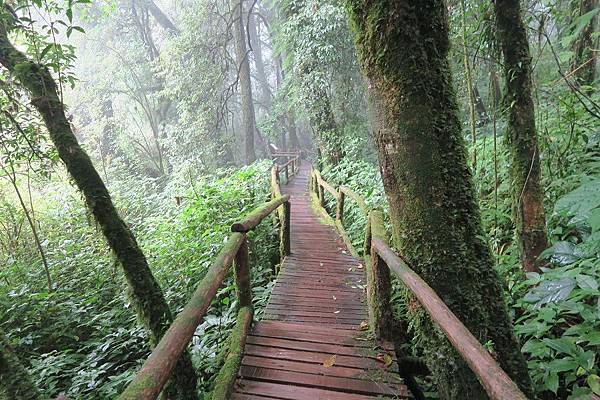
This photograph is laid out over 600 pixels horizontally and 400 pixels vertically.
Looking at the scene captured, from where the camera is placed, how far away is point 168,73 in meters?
19.6

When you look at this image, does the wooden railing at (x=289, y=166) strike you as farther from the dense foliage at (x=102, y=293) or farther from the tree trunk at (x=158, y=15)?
the tree trunk at (x=158, y=15)

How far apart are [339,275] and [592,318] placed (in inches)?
142

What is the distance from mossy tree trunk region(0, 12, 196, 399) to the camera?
3248 millimetres

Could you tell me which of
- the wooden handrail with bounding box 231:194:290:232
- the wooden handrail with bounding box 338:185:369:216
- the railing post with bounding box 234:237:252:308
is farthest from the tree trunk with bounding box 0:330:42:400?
the wooden handrail with bounding box 338:185:369:216

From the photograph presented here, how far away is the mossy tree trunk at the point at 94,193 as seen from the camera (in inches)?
128

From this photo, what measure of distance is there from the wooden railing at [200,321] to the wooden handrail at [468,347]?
1317 mm

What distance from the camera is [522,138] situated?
11.0ft

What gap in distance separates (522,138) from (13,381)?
472 centimetres

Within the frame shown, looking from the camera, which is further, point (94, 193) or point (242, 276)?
point (242, 276)

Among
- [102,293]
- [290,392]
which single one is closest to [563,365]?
[290,392]

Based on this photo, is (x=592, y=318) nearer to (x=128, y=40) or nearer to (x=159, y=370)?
(x=159, y=370)

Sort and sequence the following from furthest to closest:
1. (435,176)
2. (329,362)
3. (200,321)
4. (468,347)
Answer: (329,362)
(435,176)
(200,321)
(468,347)

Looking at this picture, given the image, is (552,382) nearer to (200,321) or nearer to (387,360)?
(387,360)

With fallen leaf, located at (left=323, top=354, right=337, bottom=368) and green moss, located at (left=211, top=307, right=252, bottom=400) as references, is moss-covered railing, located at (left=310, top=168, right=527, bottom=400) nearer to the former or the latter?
fallen leaf, located at (left=323, top=354, right=337, bottom=368)
